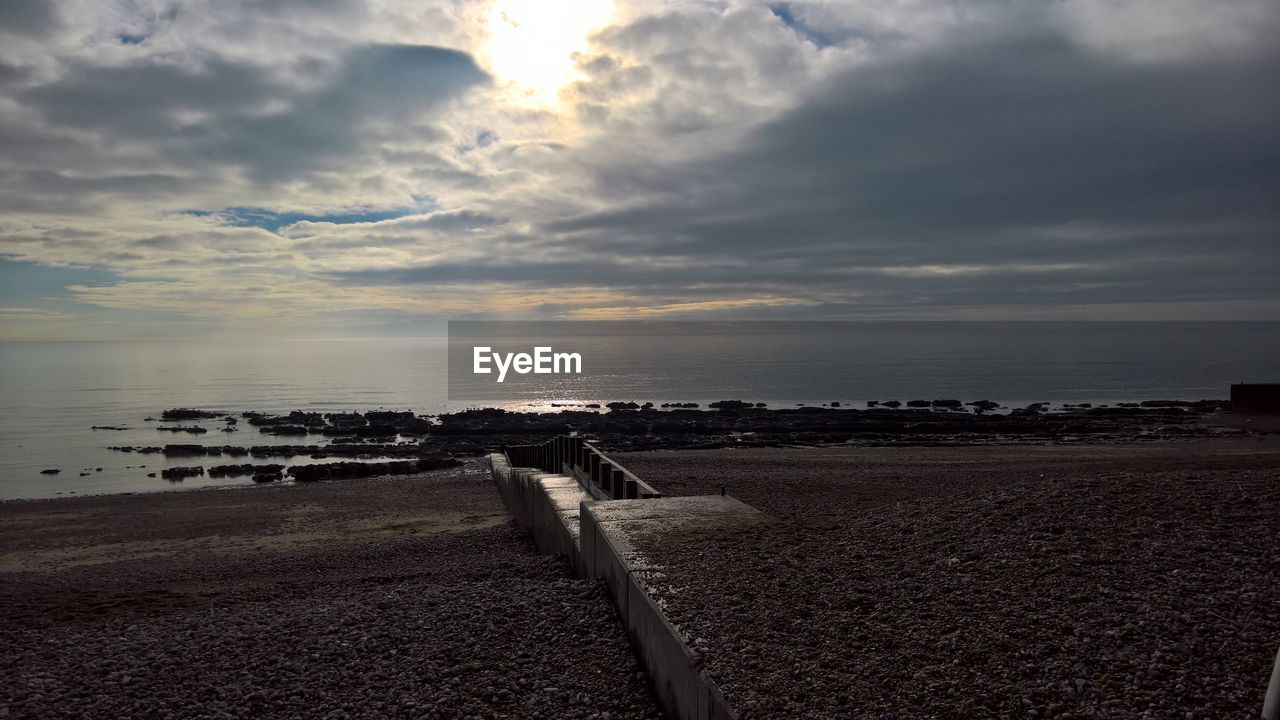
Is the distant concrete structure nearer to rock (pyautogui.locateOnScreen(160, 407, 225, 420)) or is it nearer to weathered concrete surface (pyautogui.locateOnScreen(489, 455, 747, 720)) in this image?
weathered concrete surface (pyautogui.locateOnScreen(489, 455, 747, 720))

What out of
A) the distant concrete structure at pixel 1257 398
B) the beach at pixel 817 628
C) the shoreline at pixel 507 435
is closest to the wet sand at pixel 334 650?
the beach at pixel 817 628

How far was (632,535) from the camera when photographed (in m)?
6.99

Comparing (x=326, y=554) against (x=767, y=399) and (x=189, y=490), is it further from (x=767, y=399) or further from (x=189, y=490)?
(x=767, y=399)

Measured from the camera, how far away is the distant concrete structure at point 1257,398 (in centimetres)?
4781

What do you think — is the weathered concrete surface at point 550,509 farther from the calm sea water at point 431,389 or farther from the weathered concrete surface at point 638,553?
the calm sea water at point 431,389

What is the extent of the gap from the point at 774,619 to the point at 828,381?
3515 inches

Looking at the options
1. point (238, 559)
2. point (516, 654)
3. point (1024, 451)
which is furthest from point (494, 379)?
point (516, 654)

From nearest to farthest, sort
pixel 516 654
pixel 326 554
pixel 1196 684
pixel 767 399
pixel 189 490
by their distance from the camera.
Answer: pixel 1196 684, pixel 516 654, pixel 326 554, pixel 189 490, pixel 767 399

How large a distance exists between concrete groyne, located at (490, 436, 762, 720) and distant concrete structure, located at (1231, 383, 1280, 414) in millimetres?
51234

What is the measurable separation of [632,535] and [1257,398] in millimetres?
57726

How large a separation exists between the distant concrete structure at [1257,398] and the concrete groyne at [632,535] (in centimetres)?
5123

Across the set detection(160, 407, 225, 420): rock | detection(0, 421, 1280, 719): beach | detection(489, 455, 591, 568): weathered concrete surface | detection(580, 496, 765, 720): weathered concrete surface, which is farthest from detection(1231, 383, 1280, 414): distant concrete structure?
detection(160, 407, 225, 420): rock

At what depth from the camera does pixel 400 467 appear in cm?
3403

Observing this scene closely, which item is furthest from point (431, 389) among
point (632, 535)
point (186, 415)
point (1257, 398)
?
point (632, 535)
